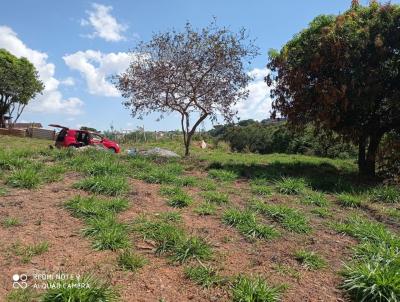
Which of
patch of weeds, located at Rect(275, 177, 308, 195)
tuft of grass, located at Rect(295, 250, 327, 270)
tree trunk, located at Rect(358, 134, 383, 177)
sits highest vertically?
tree trunk, located at Rect(358, 134, 383, 177)

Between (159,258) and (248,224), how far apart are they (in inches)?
63.7

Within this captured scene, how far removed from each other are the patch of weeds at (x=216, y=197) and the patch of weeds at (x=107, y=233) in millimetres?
2056

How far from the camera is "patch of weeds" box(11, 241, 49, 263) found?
179 inches

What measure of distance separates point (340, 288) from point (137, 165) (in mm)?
5881

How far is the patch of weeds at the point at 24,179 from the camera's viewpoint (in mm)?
7082

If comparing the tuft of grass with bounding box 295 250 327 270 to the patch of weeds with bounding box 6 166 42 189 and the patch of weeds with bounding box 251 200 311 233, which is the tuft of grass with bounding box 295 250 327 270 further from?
the patch of weeds with bounding box 6 166 42 189

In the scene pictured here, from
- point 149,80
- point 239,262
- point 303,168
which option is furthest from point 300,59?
point 239,262

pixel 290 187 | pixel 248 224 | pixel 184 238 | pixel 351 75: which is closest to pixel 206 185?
pixel 290 187

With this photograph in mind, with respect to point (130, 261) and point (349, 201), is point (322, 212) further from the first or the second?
point (130, 261)

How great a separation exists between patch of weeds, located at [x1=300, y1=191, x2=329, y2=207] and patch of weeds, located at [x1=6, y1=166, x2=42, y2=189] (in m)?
4.62

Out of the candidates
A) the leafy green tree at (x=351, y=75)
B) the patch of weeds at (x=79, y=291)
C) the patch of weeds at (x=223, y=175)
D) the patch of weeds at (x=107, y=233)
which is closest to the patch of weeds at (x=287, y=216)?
the patch of weeds at (x=107, y=233)

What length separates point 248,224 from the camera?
5973 millimetres

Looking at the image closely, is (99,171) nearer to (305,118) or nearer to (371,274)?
(371,274)

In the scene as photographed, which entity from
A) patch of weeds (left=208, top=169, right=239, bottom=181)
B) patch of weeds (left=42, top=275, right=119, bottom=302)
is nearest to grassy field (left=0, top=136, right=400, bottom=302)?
patch of weeds (left=42, top=275, right=119, bottom=302)
